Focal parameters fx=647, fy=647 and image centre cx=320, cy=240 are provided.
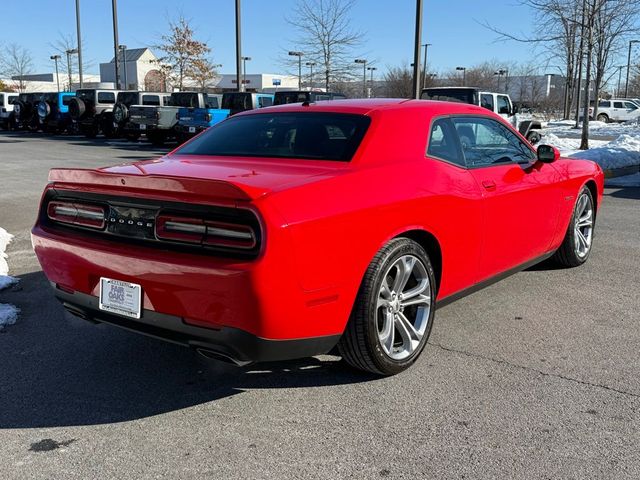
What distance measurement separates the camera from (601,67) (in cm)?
1761

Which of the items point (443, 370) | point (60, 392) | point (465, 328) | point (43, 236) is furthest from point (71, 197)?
point (465, 328)

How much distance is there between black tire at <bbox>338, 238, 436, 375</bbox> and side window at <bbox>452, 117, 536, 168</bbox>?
1.08 metres

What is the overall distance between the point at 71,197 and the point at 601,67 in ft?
56.8

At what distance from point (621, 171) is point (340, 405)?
486 inches

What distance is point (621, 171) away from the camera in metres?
13.7

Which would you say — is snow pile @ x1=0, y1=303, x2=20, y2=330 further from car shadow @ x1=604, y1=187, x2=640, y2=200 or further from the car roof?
car shadow @ x1=604, y1=187, x2=640, y2=200

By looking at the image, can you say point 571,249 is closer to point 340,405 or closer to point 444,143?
point 444,143

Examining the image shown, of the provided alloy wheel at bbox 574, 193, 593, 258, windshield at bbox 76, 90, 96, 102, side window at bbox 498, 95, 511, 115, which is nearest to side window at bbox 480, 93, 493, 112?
side window at bbox 498, 95, 511, 115

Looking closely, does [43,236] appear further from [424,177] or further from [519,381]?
[519,381]

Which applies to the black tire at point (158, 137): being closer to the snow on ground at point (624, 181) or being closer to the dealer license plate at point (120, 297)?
the snow on ground at point (624, 181)

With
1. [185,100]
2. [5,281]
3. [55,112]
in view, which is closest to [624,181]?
[5,281]

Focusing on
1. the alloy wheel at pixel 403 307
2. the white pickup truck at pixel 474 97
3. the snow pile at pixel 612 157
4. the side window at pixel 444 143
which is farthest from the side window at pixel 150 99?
the alloy wheel at pixel 403 307

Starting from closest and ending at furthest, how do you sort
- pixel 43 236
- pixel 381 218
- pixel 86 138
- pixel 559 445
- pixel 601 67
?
pixel 559 445 < pixel 381 218 < pixel 43 236 < pixel 601 67 < pixel 86 138

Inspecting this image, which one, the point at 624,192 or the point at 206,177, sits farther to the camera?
the point at 624,192
